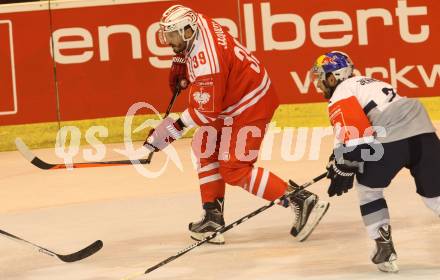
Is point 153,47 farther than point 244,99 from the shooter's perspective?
Yes

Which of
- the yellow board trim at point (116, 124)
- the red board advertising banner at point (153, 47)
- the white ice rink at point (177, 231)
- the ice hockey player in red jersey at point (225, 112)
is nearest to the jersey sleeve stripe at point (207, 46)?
the ice hockey player in red jersey at point (225, 112)

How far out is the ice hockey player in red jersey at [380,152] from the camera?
4.44 metres

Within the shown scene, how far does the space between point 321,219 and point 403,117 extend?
1074mm

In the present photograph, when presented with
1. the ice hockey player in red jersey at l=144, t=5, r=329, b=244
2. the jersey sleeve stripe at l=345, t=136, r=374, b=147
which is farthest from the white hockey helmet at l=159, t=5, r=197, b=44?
the jersey sleeve stripe at l=345, t=136, r=374, b=147

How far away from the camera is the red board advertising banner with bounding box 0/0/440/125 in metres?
8.38

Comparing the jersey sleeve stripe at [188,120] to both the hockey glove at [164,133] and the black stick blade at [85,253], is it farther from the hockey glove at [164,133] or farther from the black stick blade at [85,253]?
the black stick blade at [85,253]

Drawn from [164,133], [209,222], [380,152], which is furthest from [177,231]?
[380,152]

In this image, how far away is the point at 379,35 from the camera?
27.7ft

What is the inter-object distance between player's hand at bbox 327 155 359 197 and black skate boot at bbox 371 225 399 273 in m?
0.23

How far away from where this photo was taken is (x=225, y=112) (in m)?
5.27

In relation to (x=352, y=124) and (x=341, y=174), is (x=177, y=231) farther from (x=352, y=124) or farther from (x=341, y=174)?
Result: (x=352, y=124)

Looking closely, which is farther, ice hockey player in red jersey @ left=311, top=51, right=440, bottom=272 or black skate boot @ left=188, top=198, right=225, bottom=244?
black skate boot @ left=188, top=198, right=225, bottom=244

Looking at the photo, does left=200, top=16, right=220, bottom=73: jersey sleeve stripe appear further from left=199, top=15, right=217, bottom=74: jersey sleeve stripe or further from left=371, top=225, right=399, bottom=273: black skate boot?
left=371, top=225, right=399, bottom=273: black skate boot

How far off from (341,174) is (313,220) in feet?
2.40
